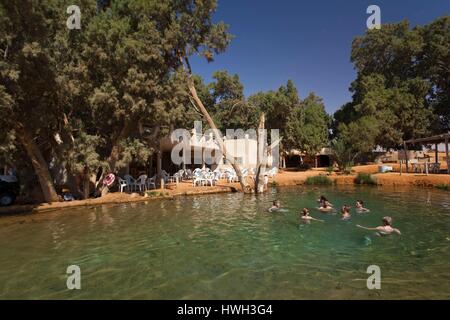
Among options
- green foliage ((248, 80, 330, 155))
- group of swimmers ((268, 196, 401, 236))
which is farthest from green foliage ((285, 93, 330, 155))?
group of swimmers ((268, 196, 401, 236))

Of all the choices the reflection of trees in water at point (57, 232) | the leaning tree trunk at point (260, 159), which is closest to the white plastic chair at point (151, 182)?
the leaning tree trunk at point (260, 159)

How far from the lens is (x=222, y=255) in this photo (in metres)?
7.92

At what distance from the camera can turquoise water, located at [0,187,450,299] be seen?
584 cm

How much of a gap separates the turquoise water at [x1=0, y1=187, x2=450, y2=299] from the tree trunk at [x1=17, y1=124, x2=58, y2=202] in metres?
2.48

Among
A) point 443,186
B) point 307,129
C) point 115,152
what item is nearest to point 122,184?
point 115,152

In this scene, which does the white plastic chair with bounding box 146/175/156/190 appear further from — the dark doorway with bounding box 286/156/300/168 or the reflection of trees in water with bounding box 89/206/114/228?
the dark doorway with bounding box 286/156/300/168

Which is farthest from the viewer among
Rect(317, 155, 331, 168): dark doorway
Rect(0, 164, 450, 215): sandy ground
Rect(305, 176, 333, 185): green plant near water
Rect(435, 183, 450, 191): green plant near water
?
Rect(317, 155, 331, 168): dark doorway

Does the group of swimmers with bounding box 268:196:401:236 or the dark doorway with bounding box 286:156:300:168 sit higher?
the dark doorway with bounding box 286:156:300:168

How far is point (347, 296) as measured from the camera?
5.41 meters

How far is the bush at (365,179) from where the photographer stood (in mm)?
24447

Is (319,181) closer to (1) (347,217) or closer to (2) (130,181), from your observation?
(1) (347,217)

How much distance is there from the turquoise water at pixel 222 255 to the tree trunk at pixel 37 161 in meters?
2.48
